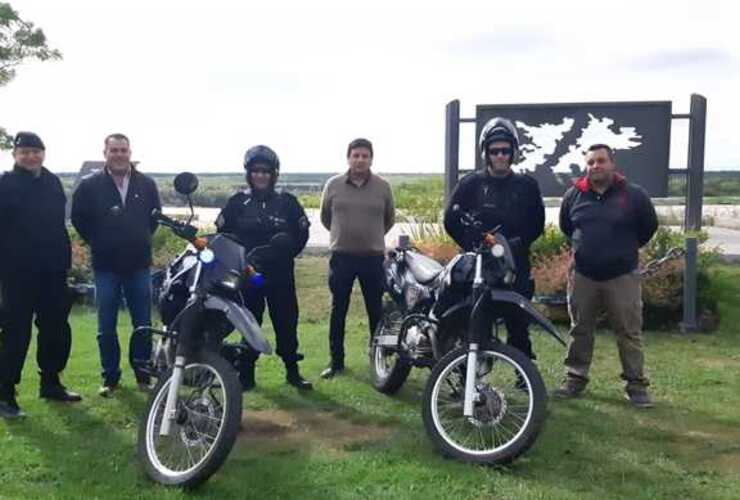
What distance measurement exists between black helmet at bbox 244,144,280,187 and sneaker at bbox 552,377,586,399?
97.6 inches

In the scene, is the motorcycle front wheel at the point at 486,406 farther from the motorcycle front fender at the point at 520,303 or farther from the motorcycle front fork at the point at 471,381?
the motorcycle front fender at the point at 520,303

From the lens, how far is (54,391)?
5.76 meters

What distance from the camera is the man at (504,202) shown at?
5363mm

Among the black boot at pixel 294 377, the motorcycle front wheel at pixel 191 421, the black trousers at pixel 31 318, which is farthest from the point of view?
the black boot at pixel 294 377

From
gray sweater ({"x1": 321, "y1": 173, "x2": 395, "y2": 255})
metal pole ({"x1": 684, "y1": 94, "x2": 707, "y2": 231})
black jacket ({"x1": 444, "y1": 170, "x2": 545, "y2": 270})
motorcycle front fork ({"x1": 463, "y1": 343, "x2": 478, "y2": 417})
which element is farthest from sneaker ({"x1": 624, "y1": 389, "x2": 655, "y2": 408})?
metal pole ({"x1": 684, "y1": 94, "x2": 707, "y2": 231})

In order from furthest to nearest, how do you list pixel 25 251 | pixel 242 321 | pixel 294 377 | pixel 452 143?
1. pixel 452 143
2. pixel 294 377
3. pixel 25 251
4. pixel 242 321

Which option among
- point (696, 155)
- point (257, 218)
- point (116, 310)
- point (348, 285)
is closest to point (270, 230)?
point (257, 218)

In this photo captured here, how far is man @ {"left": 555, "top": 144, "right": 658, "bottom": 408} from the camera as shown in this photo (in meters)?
5.56

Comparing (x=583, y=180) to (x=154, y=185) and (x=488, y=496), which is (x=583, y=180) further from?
(x=154, y=185)

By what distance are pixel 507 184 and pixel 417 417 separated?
5.20ft

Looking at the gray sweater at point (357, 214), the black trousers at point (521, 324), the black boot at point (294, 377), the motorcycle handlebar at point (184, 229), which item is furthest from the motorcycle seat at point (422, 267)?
the motorcycle handlebar at point (184, 229)

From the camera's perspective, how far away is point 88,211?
5836 mm

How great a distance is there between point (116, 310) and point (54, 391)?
67 cm

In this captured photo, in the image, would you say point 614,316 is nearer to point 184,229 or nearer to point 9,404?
point 184,229
